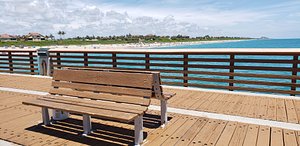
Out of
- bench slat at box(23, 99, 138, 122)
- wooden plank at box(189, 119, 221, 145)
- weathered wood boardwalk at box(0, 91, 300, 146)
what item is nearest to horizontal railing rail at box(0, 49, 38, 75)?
weathered wood boardwalk at box(0, 91, 300, 146)

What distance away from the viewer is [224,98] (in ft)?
17.1

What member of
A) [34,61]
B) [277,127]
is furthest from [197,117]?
[34,61]

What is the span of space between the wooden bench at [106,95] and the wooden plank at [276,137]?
1.39 metres

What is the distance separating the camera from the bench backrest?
3150 millimetres

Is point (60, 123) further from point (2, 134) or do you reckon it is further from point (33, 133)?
point (2, 134)

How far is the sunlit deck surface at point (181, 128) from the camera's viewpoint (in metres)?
3.15

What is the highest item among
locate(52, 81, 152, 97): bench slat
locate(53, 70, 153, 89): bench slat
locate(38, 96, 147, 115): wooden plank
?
locate(53, 70, 153, 89): bench slat

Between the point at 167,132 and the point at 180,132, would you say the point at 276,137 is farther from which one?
the point at 167,132

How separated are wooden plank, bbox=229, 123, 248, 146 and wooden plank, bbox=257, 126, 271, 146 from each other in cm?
18

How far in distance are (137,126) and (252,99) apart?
10.0 feet

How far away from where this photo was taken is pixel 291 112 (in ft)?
13.9

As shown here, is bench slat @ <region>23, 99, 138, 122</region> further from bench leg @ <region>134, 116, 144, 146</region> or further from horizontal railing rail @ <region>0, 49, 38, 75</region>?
horizontal railing rail @ <region>0, 49, 38, 75</region>

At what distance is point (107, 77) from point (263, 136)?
2122 mm

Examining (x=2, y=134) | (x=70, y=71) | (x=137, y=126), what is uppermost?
(x=70, y=71)
